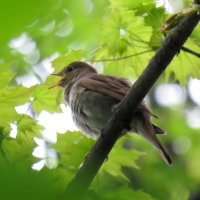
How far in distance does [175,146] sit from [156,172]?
316cm

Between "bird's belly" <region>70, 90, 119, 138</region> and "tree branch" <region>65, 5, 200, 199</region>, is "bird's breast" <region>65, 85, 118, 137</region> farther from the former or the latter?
"tree branch" <region>65, 5, 200, 199</region>

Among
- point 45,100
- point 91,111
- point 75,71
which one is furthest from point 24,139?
point 75,71

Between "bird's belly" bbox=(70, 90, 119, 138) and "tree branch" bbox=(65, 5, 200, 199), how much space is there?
111cm

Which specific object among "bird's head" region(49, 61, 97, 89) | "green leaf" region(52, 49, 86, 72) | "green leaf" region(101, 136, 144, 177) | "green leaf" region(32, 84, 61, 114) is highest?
"bird's head" region(49, 61, 97, 89)

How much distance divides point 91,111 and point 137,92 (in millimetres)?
1468

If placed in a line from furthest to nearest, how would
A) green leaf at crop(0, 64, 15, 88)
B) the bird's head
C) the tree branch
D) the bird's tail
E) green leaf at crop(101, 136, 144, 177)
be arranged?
the bird's head → the bird's tail → green leaf at crop(101, 136, 144, 177) → green leaf at crop(0, 64, 15, 88) → the tree branch

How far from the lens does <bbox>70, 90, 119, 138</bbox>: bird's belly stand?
3334 mm

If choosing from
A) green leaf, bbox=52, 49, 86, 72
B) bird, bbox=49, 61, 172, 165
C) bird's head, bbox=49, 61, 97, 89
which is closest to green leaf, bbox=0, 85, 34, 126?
green leaf, bbox=52, 49, 86, 72

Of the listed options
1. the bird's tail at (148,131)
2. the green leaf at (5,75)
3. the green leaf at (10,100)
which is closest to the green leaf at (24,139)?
the green leaf at (10,100)

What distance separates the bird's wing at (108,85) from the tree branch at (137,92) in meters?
0.97

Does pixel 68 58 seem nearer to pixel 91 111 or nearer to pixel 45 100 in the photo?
pixel 45 100

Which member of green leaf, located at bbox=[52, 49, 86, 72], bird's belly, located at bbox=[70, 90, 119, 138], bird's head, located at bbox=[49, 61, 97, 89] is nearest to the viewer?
green leaf, located at bbox=[52, 49, 86, 72]

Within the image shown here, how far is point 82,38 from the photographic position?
7.90ft

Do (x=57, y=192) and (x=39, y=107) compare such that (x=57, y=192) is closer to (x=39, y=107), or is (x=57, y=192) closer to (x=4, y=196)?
(x=4, y=196)
